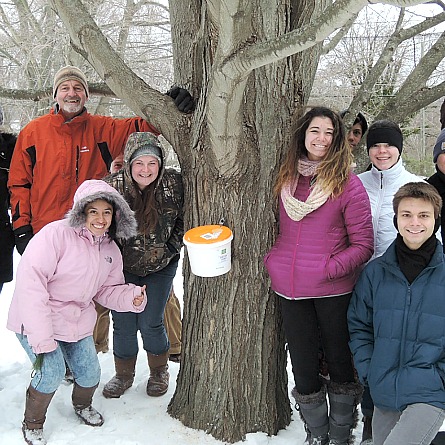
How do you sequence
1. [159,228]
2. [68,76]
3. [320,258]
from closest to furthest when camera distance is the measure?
[320,258]
[159,228]
[68,76]

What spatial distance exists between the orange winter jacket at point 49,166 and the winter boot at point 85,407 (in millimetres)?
1101

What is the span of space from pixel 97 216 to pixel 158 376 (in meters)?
1.33

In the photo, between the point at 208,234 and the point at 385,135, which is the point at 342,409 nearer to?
the point at 208,234

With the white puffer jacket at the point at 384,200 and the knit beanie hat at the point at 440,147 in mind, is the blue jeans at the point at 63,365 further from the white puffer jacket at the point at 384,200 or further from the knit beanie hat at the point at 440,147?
the knit beanie hat at the point at 440,147

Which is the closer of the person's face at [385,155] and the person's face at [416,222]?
the person's face at [416,222]

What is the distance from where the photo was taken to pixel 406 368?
247cm

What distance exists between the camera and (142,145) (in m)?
3.23

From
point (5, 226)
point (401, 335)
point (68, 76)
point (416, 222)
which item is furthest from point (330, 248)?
point (5, 226)

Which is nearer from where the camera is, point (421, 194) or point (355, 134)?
point (421, 194)

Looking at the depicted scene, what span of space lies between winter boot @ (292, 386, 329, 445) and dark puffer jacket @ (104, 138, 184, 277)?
1.19 meters

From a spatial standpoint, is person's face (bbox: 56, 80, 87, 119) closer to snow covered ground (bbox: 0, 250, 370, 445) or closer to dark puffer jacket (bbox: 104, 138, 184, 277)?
dark puffer jacket (bbox: 104, 138, 184, 277)

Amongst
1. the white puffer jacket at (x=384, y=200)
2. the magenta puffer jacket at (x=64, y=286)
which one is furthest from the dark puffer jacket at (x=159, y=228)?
the white puffer jacket at (x=384, y=200)

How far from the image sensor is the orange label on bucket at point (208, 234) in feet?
9.06

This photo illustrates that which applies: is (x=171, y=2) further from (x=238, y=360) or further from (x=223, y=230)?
(x=238, y=360)
